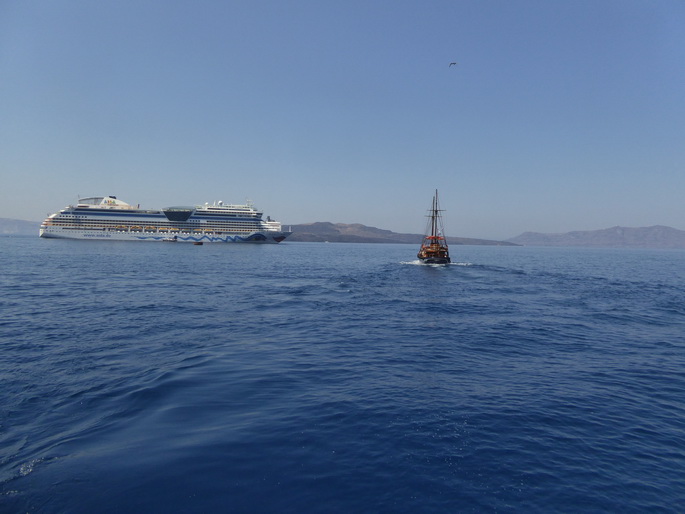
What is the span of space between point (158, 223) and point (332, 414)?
162m

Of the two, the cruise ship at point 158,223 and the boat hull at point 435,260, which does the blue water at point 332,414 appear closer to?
the boat hull at point 435,260

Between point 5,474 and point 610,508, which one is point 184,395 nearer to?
point 5,474

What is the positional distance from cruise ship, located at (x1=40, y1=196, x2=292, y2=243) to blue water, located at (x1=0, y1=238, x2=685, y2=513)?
13748 centimetres

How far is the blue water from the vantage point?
24.9 feet

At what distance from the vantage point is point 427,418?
11031 millimetres

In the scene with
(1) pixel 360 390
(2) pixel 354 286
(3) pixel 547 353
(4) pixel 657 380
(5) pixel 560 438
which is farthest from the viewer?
(2) pixel 354 286

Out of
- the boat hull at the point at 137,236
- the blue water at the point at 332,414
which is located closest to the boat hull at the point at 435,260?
the blue water at the point at 332,414

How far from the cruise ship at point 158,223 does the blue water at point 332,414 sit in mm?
137481

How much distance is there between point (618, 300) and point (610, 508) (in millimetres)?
36994

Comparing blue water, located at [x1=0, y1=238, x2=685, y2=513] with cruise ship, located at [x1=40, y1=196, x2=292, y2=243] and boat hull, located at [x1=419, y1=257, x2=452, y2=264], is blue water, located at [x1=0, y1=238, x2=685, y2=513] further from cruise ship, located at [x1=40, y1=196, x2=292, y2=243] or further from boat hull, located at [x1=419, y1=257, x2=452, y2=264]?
cruise ship, located at [x1=40, y1=196, x2=292, y2=243]

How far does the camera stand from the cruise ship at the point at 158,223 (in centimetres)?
14350

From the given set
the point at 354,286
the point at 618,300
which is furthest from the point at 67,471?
the point at 618,300

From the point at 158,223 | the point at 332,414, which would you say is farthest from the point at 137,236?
the point at 332,414

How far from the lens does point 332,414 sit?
1100 cm
